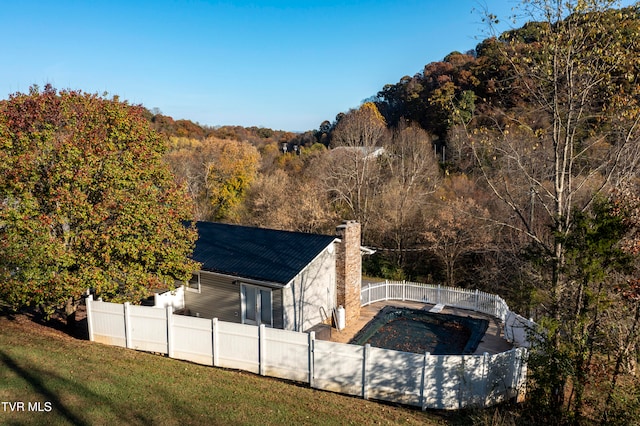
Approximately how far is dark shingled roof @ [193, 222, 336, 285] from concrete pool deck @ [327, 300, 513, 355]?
9.90ft

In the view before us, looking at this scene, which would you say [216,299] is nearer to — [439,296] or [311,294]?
[311,294]

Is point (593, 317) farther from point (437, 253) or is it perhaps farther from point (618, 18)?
point (437, 253)

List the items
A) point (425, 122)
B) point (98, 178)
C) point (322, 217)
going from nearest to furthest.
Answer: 1. point (98, 178)
2. point (322, 217)
3. point (425, 122)

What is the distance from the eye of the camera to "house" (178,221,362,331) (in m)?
14.7

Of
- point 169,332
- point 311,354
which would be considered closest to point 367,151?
point 169,332

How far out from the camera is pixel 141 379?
9.32 metres

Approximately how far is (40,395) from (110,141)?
6.87 m

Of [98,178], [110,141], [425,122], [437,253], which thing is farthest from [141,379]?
[425,122]

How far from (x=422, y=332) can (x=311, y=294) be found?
15.4ft

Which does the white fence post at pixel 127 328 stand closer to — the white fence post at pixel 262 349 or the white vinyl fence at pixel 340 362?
the white vinyl fence at pixel 340 362

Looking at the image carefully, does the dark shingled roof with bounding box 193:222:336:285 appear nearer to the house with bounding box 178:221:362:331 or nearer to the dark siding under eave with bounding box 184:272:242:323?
the house with bounding box 178:221:362:331

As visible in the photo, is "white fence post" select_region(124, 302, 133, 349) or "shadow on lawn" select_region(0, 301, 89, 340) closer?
"white fence post" select_region(124, 302, 133, 349)

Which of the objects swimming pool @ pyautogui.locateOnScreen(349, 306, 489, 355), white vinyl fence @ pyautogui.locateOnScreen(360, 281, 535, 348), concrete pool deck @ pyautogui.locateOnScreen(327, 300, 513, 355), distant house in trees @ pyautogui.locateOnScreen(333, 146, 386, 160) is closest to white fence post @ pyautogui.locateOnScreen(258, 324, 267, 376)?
concrete pool deck @ pyautogui.locateOnScreen(327, 300, 513, 355)

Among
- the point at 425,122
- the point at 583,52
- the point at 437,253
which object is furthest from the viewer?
the point at 425,122
